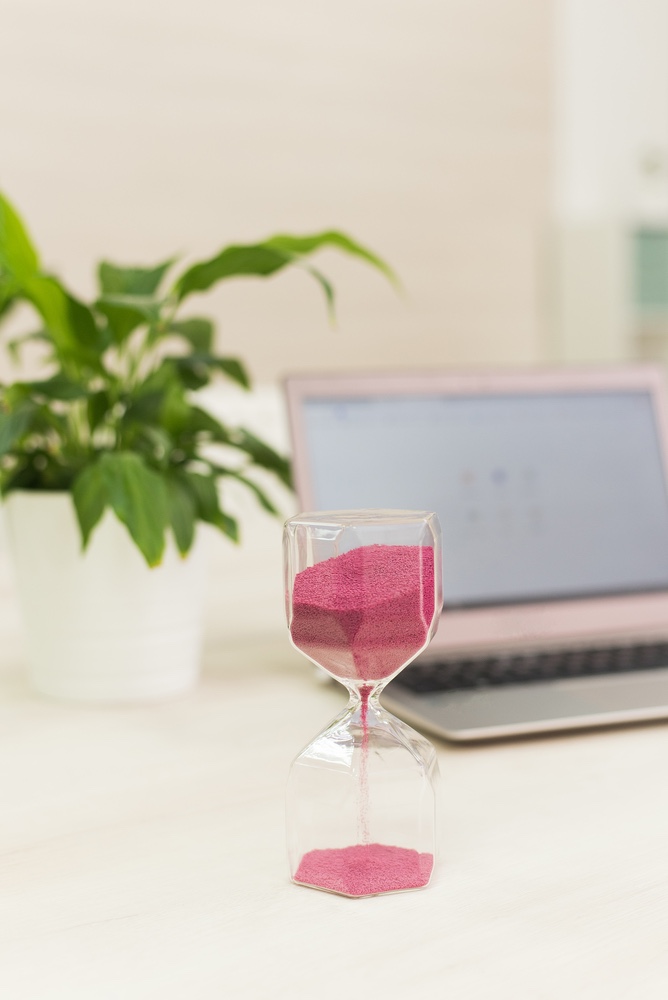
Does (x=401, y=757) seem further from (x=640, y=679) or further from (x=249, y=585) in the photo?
(x=249, y=585)

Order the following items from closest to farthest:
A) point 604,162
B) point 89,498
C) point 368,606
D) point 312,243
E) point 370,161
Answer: point 368,606 → point 89,498 → point 312,243 → point 370,161 → point 604,162

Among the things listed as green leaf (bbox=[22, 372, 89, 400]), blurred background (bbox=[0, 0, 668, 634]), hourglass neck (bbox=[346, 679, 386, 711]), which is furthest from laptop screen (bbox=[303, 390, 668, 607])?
blurred background (bbox=[0, 0, 668, 634])

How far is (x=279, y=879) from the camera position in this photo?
1.82 feet

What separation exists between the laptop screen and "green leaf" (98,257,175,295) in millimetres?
173

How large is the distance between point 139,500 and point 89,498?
0.04m

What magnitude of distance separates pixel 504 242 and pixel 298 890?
3.50m

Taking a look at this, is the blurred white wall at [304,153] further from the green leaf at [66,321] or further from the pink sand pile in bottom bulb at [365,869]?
the pink sand pile in bottom bulb at [365,869]

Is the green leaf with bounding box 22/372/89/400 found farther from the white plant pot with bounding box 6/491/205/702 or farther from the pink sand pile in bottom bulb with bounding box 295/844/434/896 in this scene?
the pink sand pile in bottom bulb with bounding box 295/844/434/896

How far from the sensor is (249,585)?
1.42 m

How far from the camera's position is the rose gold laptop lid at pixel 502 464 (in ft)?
3.10

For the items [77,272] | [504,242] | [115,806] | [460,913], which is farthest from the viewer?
[504,242]

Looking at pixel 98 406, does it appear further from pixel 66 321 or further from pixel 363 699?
pixel 363 699

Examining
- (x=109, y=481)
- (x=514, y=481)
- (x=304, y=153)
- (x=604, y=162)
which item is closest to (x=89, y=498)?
(x=109, y=481)

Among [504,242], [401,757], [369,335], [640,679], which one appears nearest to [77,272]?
[369,335]
